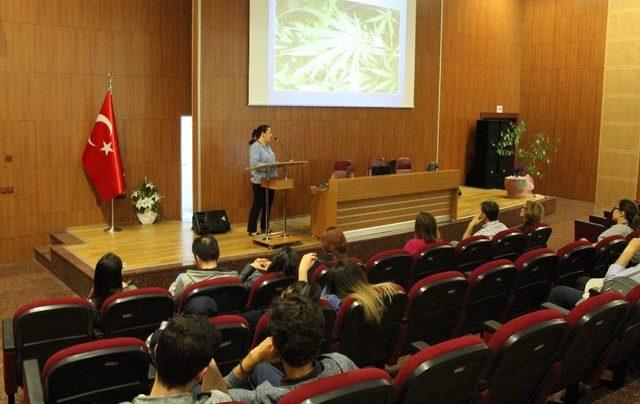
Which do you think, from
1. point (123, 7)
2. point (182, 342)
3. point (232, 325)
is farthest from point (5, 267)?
point (182, 342)

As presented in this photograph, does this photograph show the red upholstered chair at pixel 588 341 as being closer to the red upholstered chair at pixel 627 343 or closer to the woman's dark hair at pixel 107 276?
the red upholstered chair at pixel 627 343

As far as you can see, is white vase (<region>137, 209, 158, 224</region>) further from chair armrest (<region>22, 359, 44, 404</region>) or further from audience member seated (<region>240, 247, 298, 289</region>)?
chair armrest (<region>22, 359, 44, 404</region>)

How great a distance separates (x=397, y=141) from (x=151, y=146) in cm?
420

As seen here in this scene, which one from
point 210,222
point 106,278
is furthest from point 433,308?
point 210,222

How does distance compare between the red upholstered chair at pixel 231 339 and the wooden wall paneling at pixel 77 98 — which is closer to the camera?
the red upholstered chair at pixel 231 339

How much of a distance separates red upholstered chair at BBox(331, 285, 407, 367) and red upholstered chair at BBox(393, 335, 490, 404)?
0.85m

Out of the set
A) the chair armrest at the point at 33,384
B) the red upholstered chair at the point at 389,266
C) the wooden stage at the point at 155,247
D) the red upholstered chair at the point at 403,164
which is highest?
the red upholstered chair at the point at 403,164

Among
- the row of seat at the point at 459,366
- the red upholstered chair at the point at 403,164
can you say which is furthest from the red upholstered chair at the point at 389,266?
the red upholstered chair at the point at 403,164

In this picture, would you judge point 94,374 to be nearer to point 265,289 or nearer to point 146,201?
point 265,289

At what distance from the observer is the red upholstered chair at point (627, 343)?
3236 millimetres

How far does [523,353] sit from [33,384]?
2.04 meters

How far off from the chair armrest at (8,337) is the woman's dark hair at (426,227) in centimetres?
310

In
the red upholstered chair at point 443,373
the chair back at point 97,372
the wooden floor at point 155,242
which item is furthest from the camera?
the wooden floor at point 155,242

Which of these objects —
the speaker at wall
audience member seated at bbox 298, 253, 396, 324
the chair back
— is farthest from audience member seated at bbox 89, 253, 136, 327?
the speaker at wall
